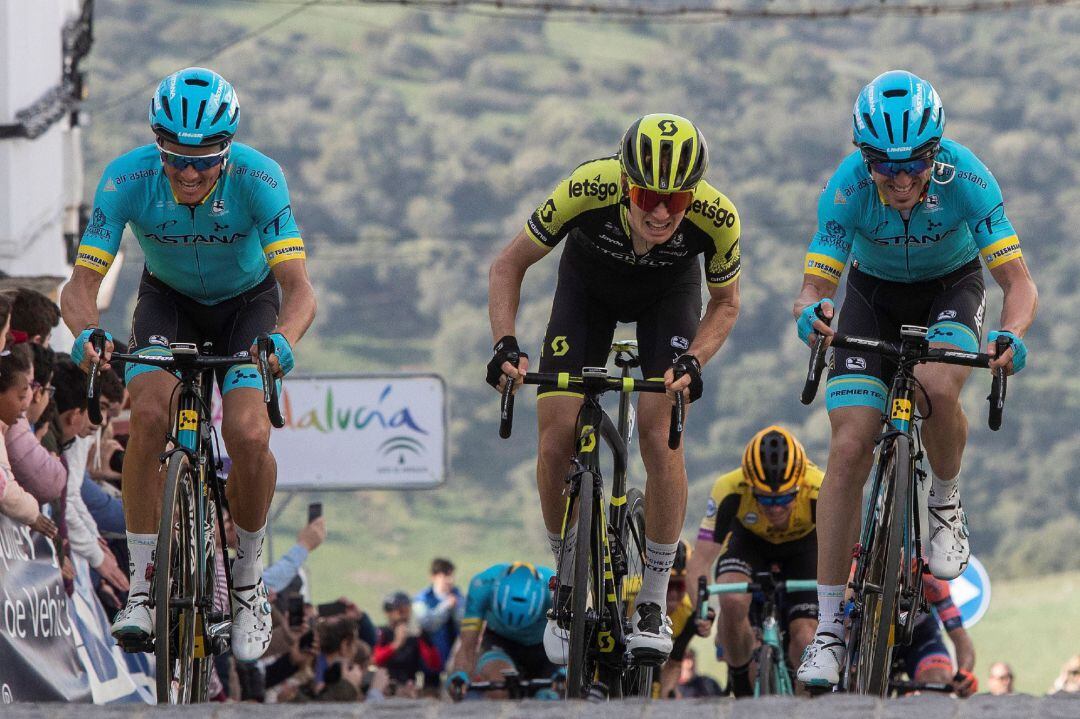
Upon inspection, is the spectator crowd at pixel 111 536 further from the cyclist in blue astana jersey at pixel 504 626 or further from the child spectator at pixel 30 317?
the cyclist in blue astana jersey at pixel 504 626

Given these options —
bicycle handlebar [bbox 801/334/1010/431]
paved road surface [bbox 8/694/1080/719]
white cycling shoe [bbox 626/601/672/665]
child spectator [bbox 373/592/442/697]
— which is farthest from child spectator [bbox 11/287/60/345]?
child spectator [bbox 373/592/442/697]

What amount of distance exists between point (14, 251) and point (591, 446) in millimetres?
11275

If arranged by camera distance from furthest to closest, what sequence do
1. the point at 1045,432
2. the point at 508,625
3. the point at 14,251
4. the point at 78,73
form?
the point at 1045,432 < the point at 78,73 < the point at 14,251 < the point at 508,625

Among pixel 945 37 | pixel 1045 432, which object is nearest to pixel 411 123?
pixel 945 37

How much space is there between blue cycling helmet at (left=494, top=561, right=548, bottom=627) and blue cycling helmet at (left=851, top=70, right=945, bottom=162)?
5.68m

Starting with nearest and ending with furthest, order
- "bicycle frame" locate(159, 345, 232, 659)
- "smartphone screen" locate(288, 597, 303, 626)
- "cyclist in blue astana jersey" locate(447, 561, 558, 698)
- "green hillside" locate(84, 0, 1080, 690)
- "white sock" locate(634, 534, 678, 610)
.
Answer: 1. "bicycle frame" locate(159, 345, 232, 659)
2. "white sock" locate(634, 534, 678, 610)
3. "cyclist in blue astana jersey" locate(447, 561, 558, 698)
4. "smartphone screen" locate(288, 597, 303, 626)
5. "green hillside" locate(84, 0, 1080, 690)

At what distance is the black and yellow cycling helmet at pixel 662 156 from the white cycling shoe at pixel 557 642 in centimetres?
202

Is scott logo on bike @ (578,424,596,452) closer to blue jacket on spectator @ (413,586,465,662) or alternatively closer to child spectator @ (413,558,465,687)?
child spectator @ (413,558,465,687)

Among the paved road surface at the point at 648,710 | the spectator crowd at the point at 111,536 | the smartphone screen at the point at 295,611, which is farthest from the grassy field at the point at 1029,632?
the paved road surface at the point at 648,710

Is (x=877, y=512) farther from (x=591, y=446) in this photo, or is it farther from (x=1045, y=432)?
(x=1045, y=432)

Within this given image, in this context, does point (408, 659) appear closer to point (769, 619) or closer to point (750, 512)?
point (750, 512)

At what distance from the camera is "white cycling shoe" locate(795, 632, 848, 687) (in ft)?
25.6

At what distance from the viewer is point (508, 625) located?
41.4 ft

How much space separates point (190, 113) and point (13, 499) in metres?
2.09
